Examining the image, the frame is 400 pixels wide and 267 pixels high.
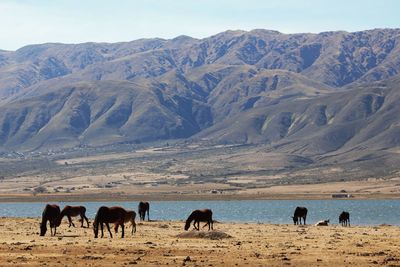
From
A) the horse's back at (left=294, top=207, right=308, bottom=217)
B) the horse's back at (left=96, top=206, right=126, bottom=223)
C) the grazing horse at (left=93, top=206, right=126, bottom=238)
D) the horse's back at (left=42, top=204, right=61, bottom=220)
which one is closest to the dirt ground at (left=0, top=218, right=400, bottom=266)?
the grazing horse at (left=93, top=206, right=126, bottom=238)

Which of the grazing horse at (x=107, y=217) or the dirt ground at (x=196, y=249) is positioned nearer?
the dirt ground at (x=196, y=249)

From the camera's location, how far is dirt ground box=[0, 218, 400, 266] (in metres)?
35.3

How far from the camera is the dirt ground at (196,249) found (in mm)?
35312

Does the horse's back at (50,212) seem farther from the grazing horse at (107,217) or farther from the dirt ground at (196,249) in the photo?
the grazing horse at (107,217)

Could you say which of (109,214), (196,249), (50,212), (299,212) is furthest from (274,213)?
(196,249)

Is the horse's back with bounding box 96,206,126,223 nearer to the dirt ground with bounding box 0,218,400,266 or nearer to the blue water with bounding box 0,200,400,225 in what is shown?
the dirt ground with bounding box 0,218,400,266

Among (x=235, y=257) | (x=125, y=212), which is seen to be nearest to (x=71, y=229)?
(x=125, y=212)

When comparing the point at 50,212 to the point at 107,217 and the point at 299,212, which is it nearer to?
the point at 107,217

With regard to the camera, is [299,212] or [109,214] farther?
[299,212]

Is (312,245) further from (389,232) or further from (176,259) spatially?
(389,232)

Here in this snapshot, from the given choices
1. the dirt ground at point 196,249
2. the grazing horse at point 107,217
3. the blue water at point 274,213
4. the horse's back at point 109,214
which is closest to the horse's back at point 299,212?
the blue water at point 274,213

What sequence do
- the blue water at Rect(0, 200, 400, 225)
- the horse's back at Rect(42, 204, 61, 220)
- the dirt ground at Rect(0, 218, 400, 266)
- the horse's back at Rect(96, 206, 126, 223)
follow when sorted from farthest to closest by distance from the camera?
the blue water at Rect(0, 200, 400, 225) < the horse's back at Rect(42, 204, 61, 220) < the horse's back at Rect(96, 206, 126, 223) < the dirt ground at Rect(0, 218, 400, 266)

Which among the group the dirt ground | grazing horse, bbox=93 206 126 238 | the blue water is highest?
grazing horse, bbox=93 206 126 238

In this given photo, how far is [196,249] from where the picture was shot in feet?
132
